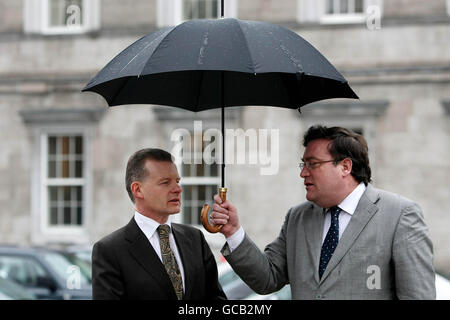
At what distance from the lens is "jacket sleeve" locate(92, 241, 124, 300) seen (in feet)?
11.8

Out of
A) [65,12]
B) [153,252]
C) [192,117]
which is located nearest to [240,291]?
[153,252]

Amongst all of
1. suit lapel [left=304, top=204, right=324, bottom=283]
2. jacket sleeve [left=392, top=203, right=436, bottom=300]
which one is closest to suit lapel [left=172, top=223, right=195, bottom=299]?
suit lapel [left=304, top=204, right=324, bottom=283]

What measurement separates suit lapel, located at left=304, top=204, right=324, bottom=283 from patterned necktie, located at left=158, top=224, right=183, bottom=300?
64cm

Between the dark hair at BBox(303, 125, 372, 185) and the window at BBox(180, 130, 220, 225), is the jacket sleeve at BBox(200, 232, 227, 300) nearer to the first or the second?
the dark hair at BBox(303, 125, 372, 185)

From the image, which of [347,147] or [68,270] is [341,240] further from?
[68,270]

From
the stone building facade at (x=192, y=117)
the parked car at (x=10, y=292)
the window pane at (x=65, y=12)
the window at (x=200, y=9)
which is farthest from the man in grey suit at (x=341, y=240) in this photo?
the window pane at (x=65, y=12)

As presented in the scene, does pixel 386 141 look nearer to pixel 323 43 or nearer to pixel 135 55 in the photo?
pixel 323 43

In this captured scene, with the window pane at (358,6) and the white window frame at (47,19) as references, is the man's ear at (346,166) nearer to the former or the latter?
the window pane at (358,6)

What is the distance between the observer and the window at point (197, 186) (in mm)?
17281

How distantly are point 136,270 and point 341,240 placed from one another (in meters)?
0.96

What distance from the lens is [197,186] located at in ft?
57.0

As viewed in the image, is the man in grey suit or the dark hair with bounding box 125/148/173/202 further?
the dark hair with bounding box 125/148/173/202
